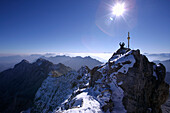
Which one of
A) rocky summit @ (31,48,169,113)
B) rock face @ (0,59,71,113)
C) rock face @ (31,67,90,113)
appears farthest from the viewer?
rock face @ (0,59,71,113)

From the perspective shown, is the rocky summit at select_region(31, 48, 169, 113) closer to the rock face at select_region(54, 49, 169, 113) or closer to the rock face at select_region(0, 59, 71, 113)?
the rock face at select_region(54, 49, 169, 113)

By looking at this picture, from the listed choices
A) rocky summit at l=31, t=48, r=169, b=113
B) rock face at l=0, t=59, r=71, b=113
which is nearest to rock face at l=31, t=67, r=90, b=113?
rocky summit at l=31, t=48, r=169, b=113

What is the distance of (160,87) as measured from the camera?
17078 mm

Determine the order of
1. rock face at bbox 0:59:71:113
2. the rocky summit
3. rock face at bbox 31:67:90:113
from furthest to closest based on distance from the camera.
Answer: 1. rock face at bbox 0:59:71:113
2. rock face at bbox 31:67:90:113
3. the rocky summit

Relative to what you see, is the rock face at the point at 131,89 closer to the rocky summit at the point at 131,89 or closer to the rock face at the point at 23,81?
the rocky summit at the point at 131,89

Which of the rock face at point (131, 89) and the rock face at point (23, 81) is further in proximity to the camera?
the rock face at point (23, 81)

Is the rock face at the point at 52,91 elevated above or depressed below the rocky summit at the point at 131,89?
below

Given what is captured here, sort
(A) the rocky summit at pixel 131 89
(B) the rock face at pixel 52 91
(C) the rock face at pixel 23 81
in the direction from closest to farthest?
1. (A) the rocky summit at pixel 131 89
2. (B) the rock face at pixel 52 91
3. (C) the rock face at pixel 23 81

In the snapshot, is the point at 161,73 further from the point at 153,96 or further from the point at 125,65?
the point at 125,65

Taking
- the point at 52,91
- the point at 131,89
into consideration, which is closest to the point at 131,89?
the point at 131,89

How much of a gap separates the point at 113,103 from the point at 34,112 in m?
64.6

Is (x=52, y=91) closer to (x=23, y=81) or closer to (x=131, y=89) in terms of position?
(x=131, y=89)

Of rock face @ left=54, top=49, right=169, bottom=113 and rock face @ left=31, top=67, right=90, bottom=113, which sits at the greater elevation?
rock face @ left=54, top=49, right=169, bottom=113

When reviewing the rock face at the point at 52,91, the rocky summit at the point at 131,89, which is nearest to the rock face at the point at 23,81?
the rock face at the point at 52,91
